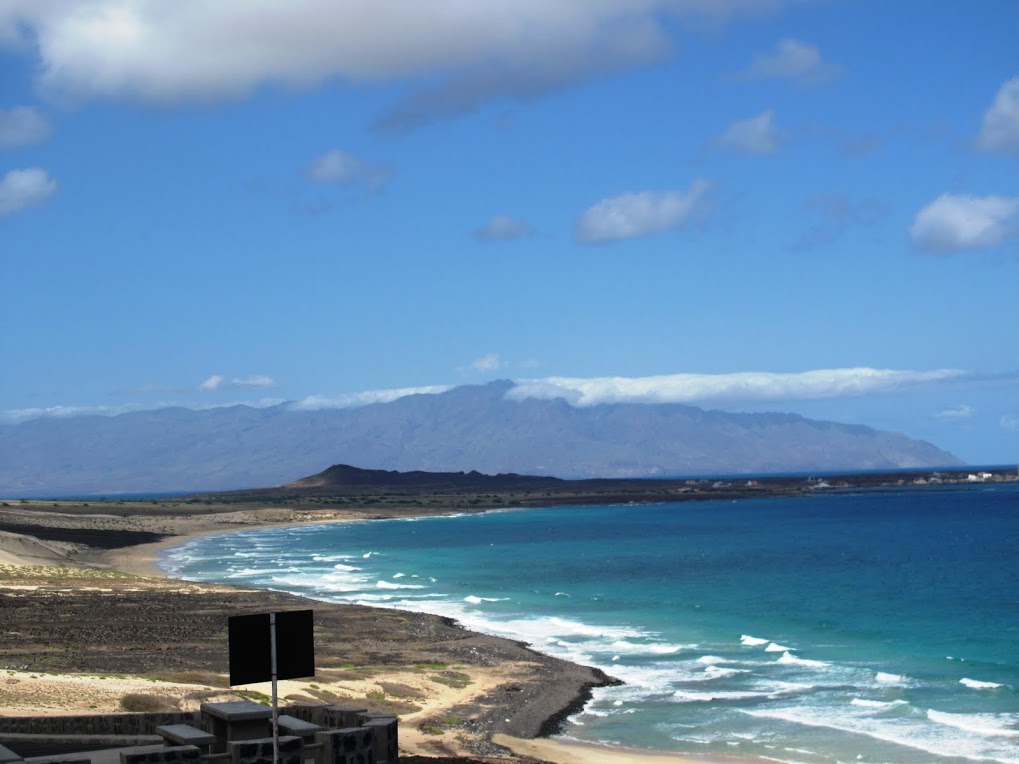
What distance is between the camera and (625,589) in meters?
63.2

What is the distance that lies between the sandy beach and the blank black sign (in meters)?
12.7

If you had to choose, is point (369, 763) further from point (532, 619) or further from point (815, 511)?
point (815, 511)

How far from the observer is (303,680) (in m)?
31.7

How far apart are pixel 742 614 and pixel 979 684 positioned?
17.5 metres

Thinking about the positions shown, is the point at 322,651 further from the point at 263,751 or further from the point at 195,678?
the point at 263,751

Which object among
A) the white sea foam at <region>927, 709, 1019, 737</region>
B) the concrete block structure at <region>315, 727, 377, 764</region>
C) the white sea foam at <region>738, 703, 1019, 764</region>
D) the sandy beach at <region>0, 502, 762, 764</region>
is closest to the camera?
the concrete block structure at <region>315, 727, 377, 764</region>

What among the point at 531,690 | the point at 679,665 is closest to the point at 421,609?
the point at 679,665

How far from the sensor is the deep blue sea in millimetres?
29641

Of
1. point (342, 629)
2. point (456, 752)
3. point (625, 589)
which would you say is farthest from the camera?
point (625, 589)

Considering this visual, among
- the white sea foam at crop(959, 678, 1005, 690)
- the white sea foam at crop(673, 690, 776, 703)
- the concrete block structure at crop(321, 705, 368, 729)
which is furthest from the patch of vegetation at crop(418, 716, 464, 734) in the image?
the white sea foam at crop(959, 678, 1005, 690)

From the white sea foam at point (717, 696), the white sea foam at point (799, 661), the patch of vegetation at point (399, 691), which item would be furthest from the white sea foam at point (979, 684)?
the patch of vegetation at point (399, 691)

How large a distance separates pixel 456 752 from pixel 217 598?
31.7 metres

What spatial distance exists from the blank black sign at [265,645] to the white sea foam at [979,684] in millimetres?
27379

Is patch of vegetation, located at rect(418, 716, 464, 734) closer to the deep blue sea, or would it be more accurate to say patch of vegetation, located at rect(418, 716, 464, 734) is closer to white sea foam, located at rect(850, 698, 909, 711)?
the deep blue sea
